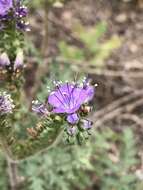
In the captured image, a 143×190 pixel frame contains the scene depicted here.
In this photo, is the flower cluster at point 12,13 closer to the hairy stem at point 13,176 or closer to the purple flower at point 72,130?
the purple flower at point 72,130

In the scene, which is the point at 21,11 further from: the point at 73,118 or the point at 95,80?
the point at 95,80

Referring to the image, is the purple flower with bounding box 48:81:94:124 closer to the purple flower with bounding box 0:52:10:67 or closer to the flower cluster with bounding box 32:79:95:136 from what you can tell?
the flower cluster with bounding box 32:79:95:136

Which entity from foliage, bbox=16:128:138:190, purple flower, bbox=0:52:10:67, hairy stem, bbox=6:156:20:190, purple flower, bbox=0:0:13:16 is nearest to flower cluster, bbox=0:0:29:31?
purple flower, bbox=0:0:13:16

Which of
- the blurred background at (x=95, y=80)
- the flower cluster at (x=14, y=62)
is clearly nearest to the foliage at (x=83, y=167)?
the blurred background at (x=95, y=80)

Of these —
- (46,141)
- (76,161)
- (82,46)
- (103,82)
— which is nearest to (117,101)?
(103,82)

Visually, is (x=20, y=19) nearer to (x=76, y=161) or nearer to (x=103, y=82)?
(x=76, y=161)

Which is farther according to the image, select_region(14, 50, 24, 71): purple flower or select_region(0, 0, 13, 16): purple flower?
select_region(14, 50, 24, 71): purple flower
